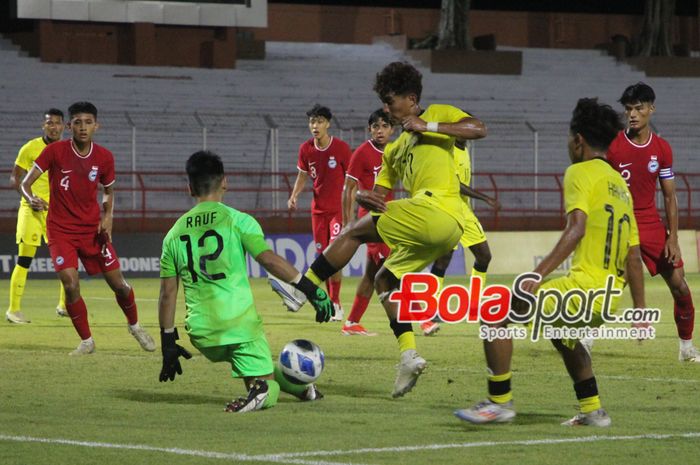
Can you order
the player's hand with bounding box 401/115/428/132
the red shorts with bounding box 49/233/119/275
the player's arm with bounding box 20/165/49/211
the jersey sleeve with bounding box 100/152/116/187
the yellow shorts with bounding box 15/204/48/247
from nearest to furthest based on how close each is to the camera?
1. the player's hand with bounding box 401/115/428/132
2. the red shorts with bounding box 49/233/119/275
3. the jersey sleeve with bounding box 100/152/116/187
4. the player's arm with bounding box 20/165/49/211
5. the yellow shorts with bounding box 15/204/48/247

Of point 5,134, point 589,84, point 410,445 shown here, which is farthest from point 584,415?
point 589,84

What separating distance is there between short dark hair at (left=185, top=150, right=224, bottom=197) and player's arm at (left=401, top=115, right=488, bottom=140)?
1270mm

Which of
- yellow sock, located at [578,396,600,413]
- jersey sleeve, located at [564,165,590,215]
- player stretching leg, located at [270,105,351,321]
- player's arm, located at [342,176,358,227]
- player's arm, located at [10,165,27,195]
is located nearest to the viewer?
jersey sleeve, located at [564,165,590,215]

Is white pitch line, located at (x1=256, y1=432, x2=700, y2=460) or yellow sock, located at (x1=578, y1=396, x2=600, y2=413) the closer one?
white pitch line, located at (x1=256, y1=432, x2=700, y2=460)

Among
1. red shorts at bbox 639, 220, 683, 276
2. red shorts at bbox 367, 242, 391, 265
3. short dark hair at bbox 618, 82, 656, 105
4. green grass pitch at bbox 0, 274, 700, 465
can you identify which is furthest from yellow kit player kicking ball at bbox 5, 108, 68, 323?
red shorts at bbox 639, 220, 683, 276

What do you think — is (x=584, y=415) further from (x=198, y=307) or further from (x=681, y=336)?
(x=681, y=336)

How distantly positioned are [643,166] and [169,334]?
4889 millimetres

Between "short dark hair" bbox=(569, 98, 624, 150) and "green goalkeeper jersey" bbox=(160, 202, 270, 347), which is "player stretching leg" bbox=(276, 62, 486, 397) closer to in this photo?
"green goalkeeper jersey" bbox=(160, 202, 270, 347)

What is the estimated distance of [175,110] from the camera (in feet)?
112

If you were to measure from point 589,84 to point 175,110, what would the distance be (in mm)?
13542

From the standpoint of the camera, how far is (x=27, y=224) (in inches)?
671

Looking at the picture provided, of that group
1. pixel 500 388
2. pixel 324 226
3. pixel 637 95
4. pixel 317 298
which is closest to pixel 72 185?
pixel 324 226

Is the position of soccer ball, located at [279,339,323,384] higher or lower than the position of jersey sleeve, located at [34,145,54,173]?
lower

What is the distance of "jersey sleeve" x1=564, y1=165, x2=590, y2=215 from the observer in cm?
771
